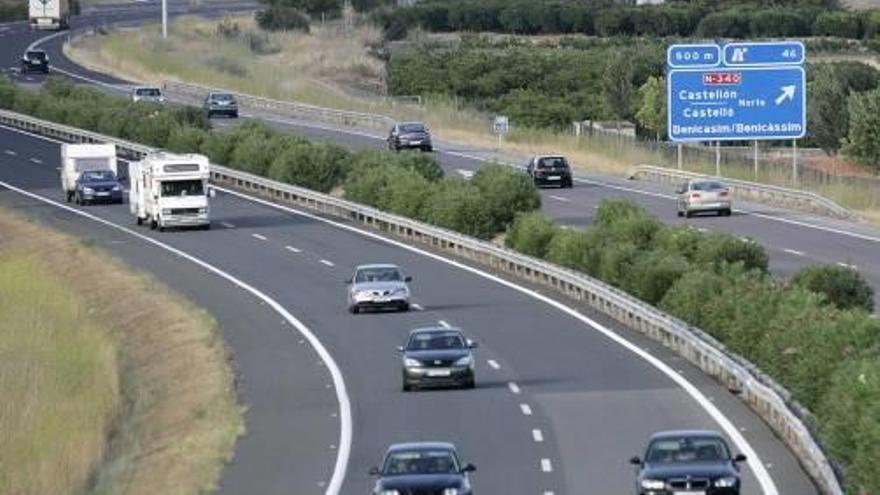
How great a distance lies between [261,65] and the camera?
6201 inches

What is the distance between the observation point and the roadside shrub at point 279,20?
190625 millimetres

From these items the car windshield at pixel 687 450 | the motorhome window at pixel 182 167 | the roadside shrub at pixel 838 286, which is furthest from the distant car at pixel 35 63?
the car windshield at pixel 687 450

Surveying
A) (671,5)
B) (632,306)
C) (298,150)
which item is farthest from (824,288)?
(671,5)

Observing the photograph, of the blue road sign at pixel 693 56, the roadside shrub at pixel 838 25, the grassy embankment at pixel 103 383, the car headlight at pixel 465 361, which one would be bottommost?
the grassy embankment at pixel 103 383

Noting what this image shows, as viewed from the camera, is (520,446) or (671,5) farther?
(671,5)

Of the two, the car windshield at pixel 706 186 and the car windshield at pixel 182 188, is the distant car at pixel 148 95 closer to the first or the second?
the car windshield at pixel 182 188

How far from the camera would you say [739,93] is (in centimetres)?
8131

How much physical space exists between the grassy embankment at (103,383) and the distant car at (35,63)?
229ft

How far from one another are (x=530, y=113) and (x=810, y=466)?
10671cm

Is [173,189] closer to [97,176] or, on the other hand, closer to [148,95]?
[97,176]

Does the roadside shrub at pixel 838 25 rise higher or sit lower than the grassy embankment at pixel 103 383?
higher

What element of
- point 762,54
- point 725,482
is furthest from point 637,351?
point 762,54

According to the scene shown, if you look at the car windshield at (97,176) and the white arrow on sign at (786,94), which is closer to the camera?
the white arrow on sign at (786,94)

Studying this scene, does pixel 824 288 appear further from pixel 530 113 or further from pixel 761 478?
pixel 530 113
